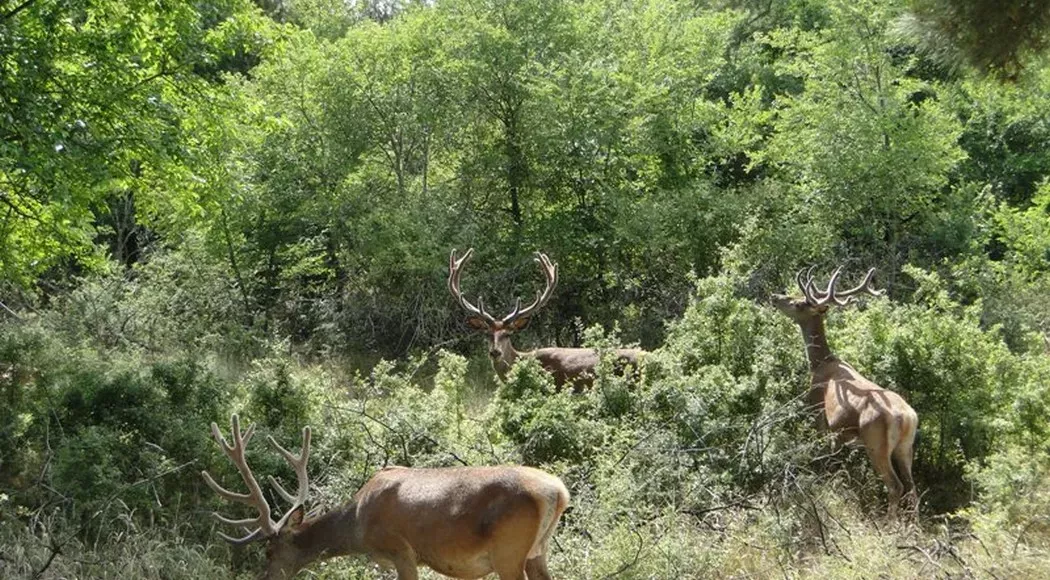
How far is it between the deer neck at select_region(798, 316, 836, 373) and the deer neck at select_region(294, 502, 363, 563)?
526cm

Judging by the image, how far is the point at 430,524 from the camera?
6.94 m

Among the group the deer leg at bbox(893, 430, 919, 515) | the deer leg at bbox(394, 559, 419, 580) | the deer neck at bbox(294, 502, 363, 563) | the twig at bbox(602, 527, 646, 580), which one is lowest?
the deer leg at bbox(893, 430, 919, 515)

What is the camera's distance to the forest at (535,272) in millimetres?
8352

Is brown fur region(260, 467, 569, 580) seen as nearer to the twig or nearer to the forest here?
the twig

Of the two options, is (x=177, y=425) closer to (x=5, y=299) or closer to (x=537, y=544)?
(x=537, y=544)

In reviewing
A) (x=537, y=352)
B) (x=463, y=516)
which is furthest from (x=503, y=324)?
(x=463, y=516)

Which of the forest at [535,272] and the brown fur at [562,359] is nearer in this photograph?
the forest at [535,272]

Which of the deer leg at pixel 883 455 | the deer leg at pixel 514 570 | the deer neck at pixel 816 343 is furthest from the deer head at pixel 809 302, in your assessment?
the deer leg at pixel 514 570

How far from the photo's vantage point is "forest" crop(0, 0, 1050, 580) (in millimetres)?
8352

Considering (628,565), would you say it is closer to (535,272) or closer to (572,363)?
(572,363)

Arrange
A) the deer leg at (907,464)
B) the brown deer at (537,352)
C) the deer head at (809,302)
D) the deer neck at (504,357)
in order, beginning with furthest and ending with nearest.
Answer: the deer neck at (504,357) < the brown deer at (537,352) < the deer head at (809,302) < the deer leg at (907,464)

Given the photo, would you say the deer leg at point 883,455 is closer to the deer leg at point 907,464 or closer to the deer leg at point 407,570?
the deer leg at point 907,464

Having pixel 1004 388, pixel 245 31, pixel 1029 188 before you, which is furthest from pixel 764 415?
pixel 1029 188

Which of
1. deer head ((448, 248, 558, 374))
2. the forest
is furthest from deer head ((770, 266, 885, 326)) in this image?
deer head ((448, 248, 558, 374))
